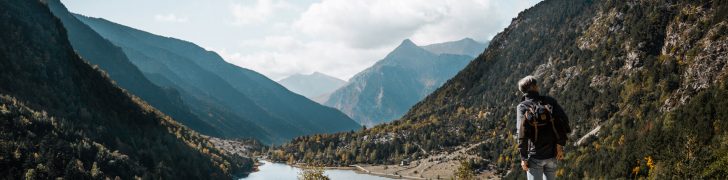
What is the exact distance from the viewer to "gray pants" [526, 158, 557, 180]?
1462cm

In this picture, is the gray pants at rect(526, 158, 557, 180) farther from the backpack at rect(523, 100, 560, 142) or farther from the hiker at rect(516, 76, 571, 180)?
the backpack at rect(523, 100, 560, 142)

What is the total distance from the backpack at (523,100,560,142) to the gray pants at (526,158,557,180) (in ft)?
2.07

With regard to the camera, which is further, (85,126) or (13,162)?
(85,126)

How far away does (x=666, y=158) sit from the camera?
13625cm

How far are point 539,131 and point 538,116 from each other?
1.54 ft

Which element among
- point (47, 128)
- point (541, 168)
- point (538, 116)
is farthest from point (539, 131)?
point (47, 128)

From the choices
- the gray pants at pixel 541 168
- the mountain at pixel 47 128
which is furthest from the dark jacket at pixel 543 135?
the mountain at pixel 47 128

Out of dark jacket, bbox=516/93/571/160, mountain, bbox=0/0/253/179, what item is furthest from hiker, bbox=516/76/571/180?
mountain, bbox=0/0/253/179

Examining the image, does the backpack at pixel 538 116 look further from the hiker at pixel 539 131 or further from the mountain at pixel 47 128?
the mountain at pixel 47 128

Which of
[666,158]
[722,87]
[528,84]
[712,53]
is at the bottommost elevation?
[666,158]

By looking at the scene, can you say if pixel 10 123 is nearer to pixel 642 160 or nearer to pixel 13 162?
pixel 13 162

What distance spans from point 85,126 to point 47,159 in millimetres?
39045

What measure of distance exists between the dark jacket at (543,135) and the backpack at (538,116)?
3.0 inches

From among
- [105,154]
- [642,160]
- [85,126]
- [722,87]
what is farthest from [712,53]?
[85,126]
